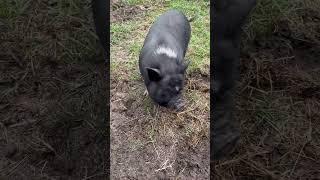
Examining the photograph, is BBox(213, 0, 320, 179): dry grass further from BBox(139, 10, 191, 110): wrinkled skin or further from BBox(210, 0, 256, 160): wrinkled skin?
BBox(139, 10, 191, 110): wrinkled skin

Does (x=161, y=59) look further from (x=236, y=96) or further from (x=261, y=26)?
(x=261, y=26)

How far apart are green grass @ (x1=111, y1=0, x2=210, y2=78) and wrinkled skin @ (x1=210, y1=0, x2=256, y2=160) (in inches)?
38.2

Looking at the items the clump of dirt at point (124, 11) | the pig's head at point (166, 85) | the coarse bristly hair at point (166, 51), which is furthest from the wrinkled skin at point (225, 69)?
the clump of dirt at point (124, 11)

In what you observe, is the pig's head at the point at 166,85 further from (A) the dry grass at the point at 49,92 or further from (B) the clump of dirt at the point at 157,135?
(A) the dry grass at the point at 49,92

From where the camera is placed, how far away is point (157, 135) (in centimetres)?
354

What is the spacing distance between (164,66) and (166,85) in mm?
159

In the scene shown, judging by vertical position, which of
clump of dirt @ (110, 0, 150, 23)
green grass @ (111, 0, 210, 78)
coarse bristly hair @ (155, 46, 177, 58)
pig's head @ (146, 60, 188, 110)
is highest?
coarse bristly hair @ (155, 46, 177, 58)

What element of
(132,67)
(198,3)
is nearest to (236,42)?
(132,67)

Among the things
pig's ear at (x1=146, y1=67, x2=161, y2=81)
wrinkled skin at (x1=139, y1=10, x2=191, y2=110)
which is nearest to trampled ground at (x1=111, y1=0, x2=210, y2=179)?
wrinkled skin at (x1=139, y1=10, x2=191, y2=110)

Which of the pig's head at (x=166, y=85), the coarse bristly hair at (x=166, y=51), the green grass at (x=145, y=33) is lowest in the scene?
the green grass at (x=145, y=33)

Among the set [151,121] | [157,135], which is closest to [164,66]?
[151,121]

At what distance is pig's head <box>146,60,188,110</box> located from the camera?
144 inches

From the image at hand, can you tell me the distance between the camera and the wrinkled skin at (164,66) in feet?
12.1

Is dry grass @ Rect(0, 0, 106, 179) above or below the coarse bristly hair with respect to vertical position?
below
